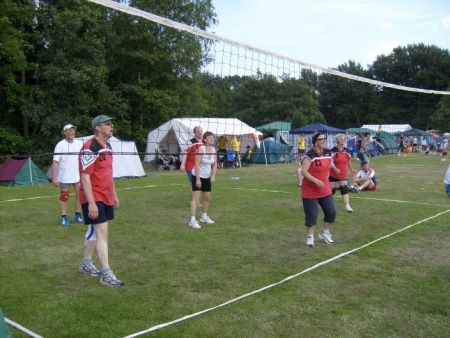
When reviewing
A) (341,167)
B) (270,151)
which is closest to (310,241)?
(341,167)

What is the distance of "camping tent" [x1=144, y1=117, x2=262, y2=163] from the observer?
2302 cm

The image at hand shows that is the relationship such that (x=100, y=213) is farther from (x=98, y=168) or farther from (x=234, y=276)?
(x=234, y=276)

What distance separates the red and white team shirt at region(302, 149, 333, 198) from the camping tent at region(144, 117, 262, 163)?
51.2ft

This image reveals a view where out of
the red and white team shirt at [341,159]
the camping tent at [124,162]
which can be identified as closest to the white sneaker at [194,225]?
the red and white team shirt at [341,159]

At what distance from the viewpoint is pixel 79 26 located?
23.1m

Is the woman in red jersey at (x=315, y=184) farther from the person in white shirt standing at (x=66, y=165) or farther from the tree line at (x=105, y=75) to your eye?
the tree line at (x=105, y=75)

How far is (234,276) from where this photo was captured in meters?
5.21

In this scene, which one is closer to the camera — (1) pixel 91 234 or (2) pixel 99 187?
(2) pixel 99 187

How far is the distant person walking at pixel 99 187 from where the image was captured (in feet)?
15.6

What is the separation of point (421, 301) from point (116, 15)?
2749 centimetres

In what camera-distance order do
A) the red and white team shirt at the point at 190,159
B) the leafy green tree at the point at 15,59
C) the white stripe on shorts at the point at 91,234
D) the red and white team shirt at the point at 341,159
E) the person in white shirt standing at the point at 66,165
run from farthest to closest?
1. the leafy green tree at the point at 15,59
2. the red and white team shirt at the point at 341,159
3. the red and white team shirt at the point at 190,159
4. the person in white shirt standing at the point at 66,165
5. the white stripe on shorts at the point at 91,234

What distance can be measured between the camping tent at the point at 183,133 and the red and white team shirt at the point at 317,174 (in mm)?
15596

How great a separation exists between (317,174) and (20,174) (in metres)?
12.0

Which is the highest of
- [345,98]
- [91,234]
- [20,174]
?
[345,98]
